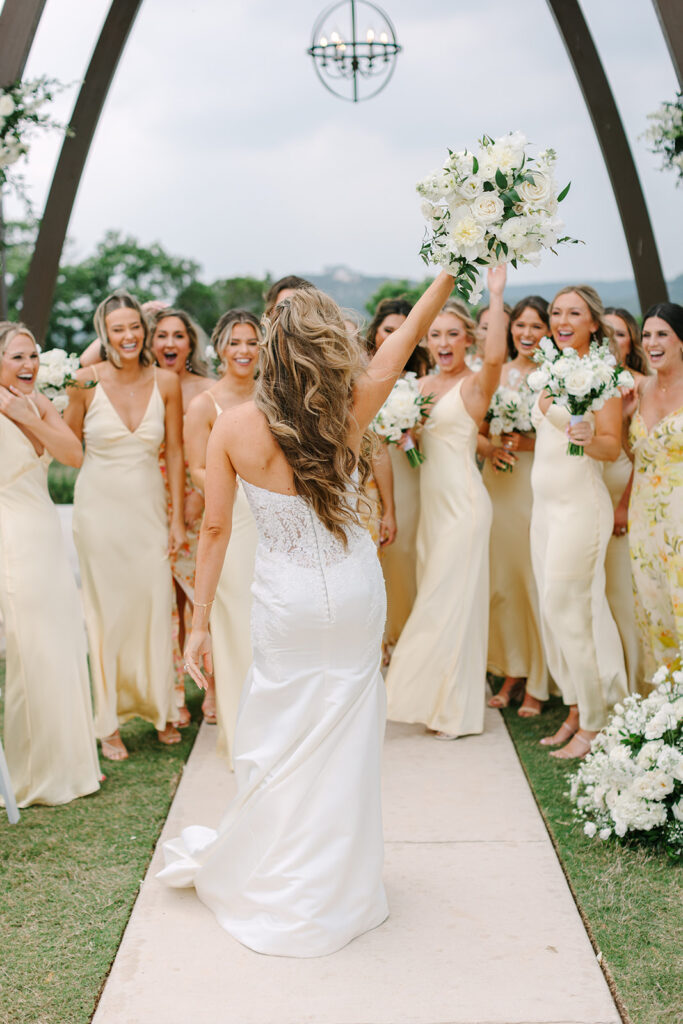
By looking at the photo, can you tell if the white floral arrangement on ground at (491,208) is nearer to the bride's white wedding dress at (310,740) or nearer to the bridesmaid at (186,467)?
the bride's white wedding dress at (310,740)

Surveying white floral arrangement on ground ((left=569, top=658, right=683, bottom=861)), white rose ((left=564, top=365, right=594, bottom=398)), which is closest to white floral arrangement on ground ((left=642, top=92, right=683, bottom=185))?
white rose ((left=564, top=365, right=594, bottom=398))

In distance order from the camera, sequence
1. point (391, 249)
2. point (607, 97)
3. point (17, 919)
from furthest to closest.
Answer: point (391, 249)
point (607, 97)
point (17, 919)

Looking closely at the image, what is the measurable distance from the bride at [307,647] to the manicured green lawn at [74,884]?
1.87 feet

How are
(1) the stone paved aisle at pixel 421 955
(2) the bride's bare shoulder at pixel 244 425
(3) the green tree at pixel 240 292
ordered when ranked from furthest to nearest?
(3) the green tree at pixel 240 292, (2) the bride's bare shoulder at pixel 244 425, (1) the stone paved aisle at pixel 421 955

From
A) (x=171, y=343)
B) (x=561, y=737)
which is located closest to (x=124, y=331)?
(x=171, y=343)

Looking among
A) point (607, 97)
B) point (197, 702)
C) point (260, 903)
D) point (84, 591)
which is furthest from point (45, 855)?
point (607, 97)

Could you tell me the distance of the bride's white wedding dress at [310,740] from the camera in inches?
150

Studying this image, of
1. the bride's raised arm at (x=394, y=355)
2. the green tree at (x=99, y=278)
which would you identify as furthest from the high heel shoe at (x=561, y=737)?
the green tree at (x=99, y=278)

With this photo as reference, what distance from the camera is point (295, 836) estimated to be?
12.5 ft

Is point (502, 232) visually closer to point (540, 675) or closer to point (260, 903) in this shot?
point (260, 903)

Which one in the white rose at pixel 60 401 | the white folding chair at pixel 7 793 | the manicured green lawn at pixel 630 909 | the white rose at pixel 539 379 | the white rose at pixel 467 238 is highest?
the white rose at pixel 467 238

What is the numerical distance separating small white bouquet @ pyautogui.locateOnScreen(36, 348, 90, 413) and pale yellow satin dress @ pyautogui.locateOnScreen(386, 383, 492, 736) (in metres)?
2.05

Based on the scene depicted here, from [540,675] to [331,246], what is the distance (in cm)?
3575

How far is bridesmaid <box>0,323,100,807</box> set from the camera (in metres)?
5.32
